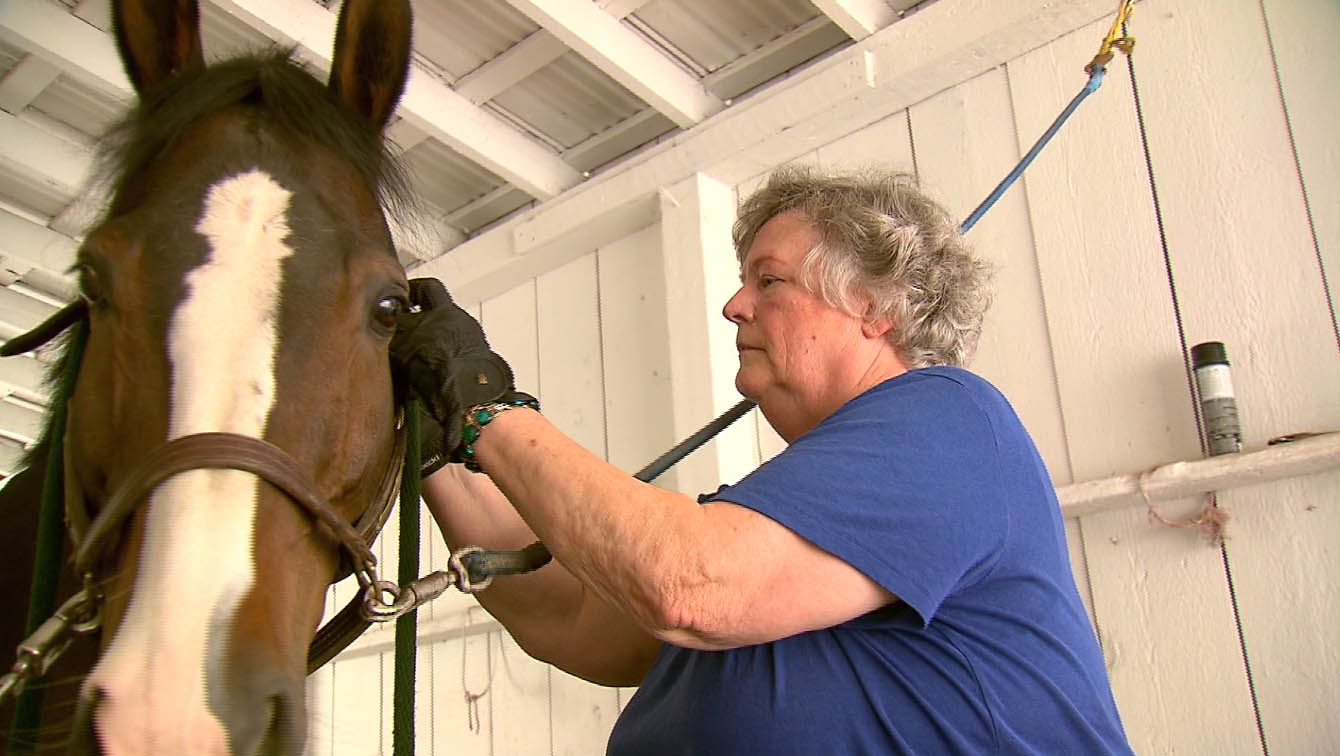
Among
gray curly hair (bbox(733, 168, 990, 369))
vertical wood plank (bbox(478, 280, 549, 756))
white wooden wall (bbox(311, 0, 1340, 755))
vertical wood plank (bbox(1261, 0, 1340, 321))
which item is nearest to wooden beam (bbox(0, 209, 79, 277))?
vertical wood plank (bbox(478, 280, 549, 756))

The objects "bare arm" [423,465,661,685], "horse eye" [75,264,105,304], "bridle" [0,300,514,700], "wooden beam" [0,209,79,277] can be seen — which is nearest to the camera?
"bridle" [0,300,514,700]

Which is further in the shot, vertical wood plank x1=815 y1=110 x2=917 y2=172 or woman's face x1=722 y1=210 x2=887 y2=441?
vertical wood plank x1=815 y1=110 x2=917 y2=172

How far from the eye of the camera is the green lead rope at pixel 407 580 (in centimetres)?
111

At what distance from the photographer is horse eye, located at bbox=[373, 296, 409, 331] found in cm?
108

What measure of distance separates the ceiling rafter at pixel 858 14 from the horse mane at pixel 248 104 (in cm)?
152

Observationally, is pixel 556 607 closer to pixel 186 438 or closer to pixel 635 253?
pixel 186 438

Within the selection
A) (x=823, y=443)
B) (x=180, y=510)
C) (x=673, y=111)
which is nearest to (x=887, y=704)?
(x=823, y=443)

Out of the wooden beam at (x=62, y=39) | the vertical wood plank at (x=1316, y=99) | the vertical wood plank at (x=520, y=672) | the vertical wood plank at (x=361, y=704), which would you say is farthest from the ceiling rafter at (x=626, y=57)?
the vertical wood plank at (x=361, y=704)

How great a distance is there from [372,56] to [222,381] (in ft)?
1.83

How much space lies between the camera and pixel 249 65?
3.92 ft

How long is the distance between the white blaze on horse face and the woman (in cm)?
24

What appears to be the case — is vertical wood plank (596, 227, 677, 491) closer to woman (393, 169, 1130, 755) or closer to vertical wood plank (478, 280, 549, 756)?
vertical wood plank (478, 280, 549, 756)

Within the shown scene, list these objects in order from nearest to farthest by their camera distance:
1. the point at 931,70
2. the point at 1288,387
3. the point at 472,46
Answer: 1. the point at 1288,387
2. the point at 931,70
3. the point at 472,46

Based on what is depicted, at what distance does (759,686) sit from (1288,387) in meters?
1.33
